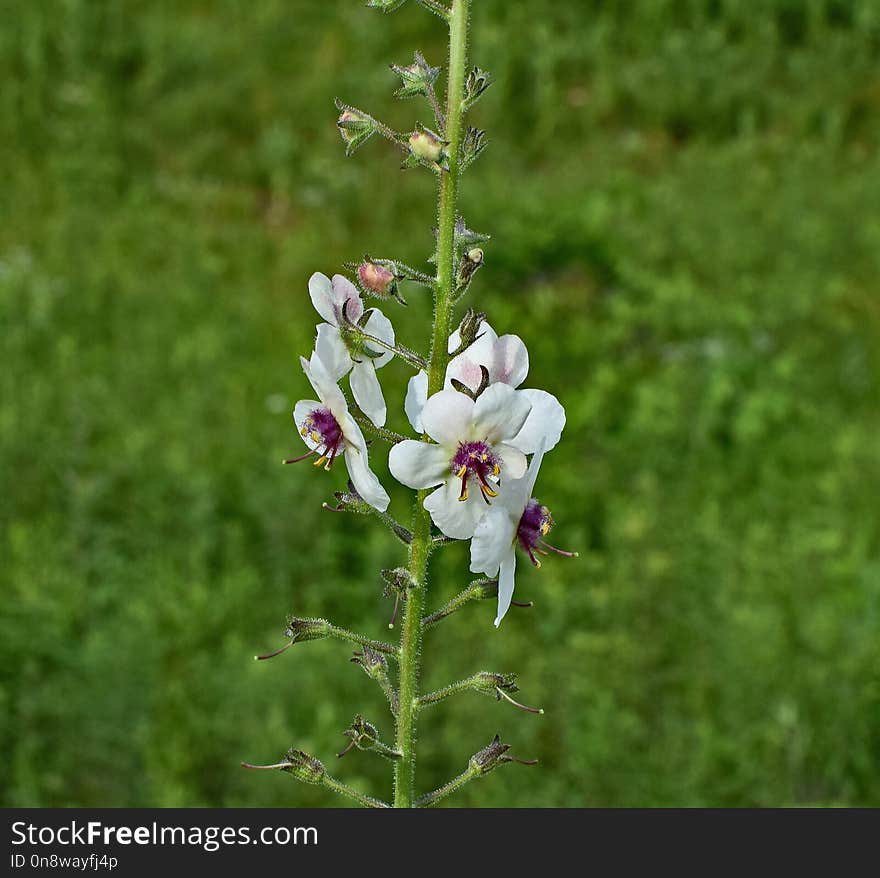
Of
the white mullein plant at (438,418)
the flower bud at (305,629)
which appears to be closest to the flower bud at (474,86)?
the white mullein plant at (438,418)

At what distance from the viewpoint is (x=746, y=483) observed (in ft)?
23.0

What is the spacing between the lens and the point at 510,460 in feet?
7.11

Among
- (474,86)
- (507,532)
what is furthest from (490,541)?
(474,86)

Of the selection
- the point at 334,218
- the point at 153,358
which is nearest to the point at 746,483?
the point at 153,358

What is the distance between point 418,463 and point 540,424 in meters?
0.24

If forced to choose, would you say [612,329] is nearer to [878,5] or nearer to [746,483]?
[746,483]

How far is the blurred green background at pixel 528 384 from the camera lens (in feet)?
15.5

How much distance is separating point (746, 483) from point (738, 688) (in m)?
2.34

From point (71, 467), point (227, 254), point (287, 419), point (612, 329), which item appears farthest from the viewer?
point (227, 254)

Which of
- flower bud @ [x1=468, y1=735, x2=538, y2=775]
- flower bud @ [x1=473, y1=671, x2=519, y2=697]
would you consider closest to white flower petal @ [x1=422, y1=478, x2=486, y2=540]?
flower bud @ [x1=473, y1=671, x2=519, y2=697]

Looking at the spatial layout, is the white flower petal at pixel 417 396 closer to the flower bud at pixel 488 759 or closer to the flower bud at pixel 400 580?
the flower bud at pixel 400 580

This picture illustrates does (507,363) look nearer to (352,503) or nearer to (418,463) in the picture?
(418,463)

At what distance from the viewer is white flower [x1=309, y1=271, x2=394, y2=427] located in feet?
7.18

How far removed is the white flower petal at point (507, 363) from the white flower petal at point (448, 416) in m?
0.19
